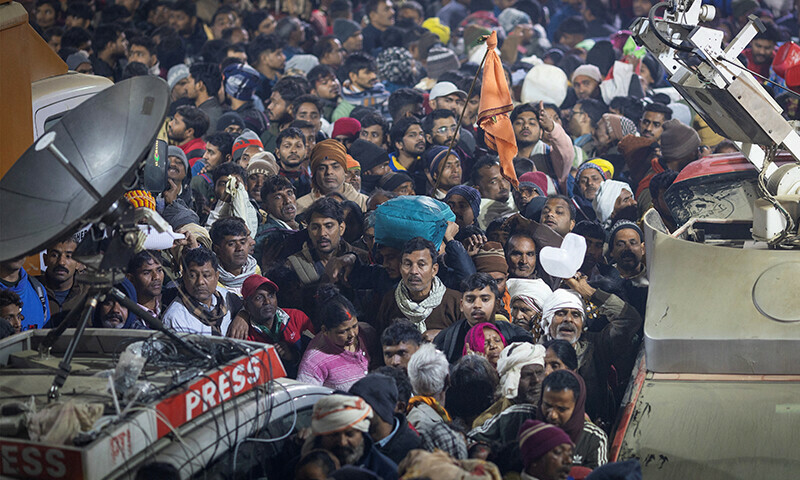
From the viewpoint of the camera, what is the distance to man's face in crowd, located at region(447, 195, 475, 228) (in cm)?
891

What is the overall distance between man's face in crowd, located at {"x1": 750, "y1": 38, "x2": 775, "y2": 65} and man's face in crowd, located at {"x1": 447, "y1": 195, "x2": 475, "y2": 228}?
683 cm

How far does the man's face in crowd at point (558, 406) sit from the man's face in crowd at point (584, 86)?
8370 millimetres

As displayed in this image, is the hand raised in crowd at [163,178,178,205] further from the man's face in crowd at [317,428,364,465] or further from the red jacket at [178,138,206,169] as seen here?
the man's face in crowd at [317,428,364,465]

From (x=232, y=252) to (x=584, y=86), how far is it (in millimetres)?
7134

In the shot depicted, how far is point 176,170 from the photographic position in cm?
942

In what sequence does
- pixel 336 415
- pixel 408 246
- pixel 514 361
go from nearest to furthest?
pixel 336 415 → pixel 514 361 → pixel 408 246

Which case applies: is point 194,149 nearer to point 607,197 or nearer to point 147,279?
point 147,279

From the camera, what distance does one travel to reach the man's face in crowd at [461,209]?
29.2 feet

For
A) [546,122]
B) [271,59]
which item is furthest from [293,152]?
[271,59]

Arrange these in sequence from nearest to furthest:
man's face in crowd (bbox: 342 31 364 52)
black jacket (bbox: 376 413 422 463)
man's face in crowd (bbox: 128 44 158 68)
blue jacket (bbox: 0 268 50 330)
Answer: black jacket (bbox: 376 413 422 463) → blue jacket (bbox: 0 268 50 330) → man's face in crowd (bbox: 128 44 158 68) → man's face in crowd (bbox: 342 31 364 52)

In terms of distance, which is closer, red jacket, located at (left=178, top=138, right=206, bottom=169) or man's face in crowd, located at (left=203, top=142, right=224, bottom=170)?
man's face in crowd, located at (left=203, top=142, right=224, bottom=170)

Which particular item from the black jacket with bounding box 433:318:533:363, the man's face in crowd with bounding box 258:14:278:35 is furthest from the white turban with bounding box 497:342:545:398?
the man's face in crowd with bounding box 258:14:278:35

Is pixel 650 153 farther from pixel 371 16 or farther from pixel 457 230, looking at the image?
pixel 371 16

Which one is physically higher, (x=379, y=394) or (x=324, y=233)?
(x=379, y=394)
